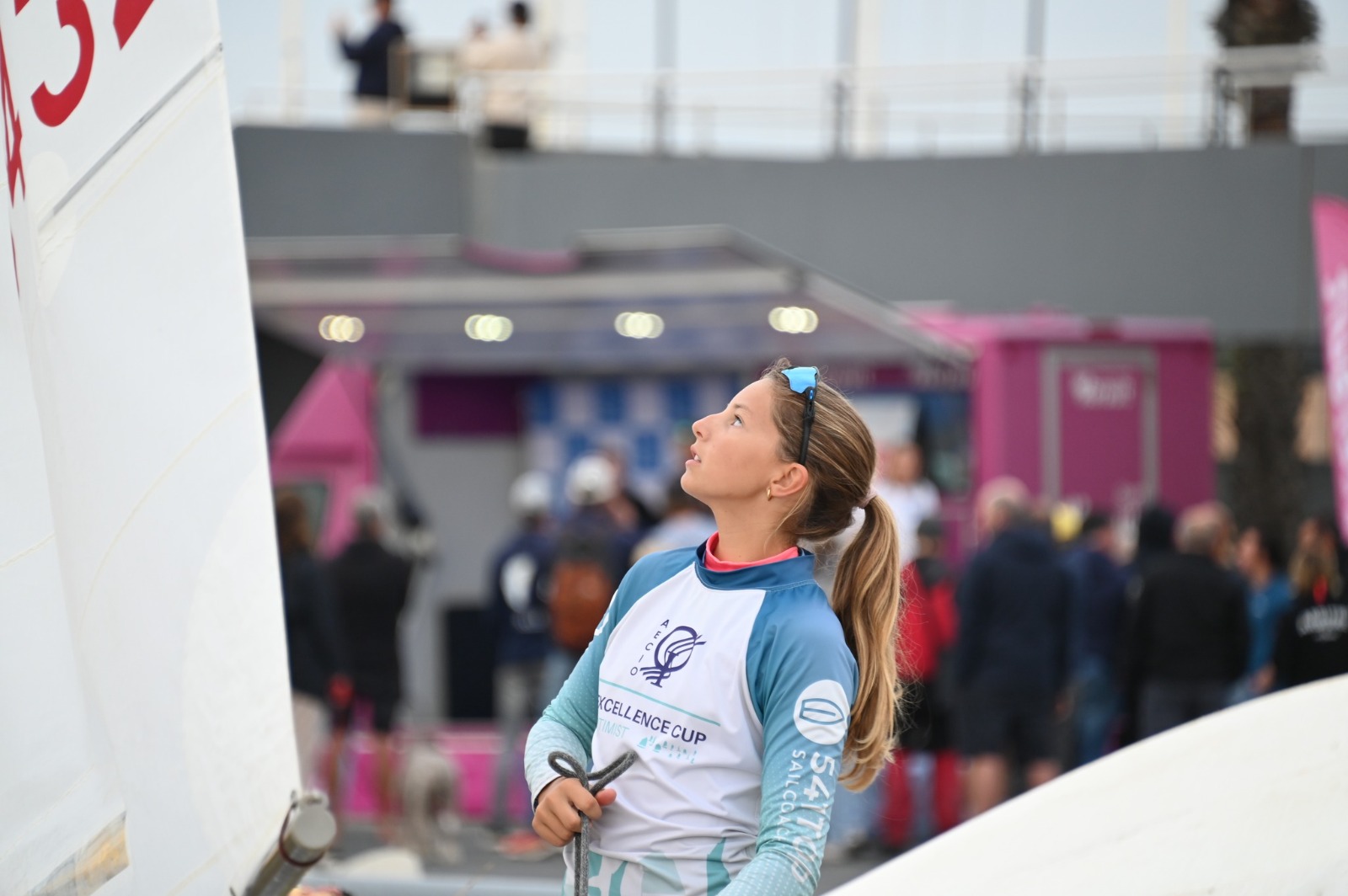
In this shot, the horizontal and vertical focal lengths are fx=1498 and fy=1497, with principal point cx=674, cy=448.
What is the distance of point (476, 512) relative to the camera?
1361cm

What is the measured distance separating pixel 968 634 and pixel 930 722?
2.92 ft

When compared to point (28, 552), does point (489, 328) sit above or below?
below

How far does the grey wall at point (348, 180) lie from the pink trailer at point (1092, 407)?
4122mm

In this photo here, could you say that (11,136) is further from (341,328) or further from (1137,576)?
(341,328)

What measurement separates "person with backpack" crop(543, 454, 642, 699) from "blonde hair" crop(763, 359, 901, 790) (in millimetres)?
5531

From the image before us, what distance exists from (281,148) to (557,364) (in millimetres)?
2974

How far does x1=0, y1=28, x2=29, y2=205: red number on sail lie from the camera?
1.91 m

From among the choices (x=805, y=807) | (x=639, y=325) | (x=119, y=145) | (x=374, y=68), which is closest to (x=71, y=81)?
(x=119, y=145)

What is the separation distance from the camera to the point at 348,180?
12.1m

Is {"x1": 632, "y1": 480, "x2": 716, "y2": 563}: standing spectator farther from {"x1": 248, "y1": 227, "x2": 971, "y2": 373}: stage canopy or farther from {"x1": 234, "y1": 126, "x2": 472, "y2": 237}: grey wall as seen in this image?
{"x1": 234, "y1": 126, "x2": 472, "y2": 237}: grey wall

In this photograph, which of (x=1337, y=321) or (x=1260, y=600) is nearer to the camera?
(x=1337, y=321)

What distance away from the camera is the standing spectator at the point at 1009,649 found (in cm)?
764

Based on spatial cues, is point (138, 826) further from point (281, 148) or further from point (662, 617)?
point (281, 148)

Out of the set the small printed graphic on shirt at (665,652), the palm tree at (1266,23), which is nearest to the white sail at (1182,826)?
the small printed graphic on shirt at (665,652)
